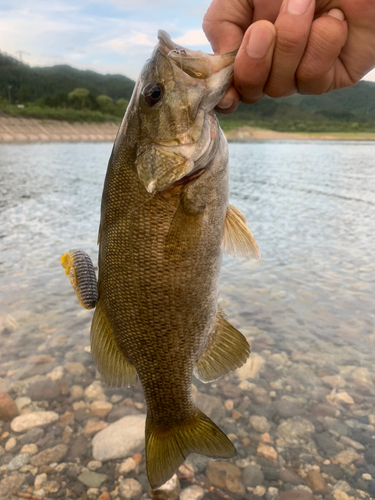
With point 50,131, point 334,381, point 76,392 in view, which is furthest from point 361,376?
point 50,131

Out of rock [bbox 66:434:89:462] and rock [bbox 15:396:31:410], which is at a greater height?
rock [bbox 66:434:89:462]

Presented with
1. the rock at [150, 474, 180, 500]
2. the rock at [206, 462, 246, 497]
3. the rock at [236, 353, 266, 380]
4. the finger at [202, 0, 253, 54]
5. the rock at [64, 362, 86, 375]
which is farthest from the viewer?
the rock at [64, 362, 86, 375]

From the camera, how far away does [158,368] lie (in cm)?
209

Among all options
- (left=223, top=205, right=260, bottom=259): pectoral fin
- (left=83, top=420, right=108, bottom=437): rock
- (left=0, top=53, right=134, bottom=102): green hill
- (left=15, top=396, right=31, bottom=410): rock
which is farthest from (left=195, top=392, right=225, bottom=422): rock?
(left=0, top=53, right=134, bottom=102): green hill

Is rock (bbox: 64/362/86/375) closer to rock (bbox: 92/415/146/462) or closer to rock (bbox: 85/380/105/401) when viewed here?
rock (bbox: 85/380/105/401)

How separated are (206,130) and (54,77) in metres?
137

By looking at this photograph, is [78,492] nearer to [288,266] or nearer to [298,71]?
[298,71]

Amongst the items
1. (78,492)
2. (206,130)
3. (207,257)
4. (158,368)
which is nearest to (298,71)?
(206,130)

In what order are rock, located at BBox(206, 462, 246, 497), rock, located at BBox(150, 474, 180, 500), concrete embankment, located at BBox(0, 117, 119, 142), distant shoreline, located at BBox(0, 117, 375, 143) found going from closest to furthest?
rock, located at BBox(150, 474, 180, 500) < rock, located at BBox(206, 462, 246, 497) < concrete embankment, located at BBox(0, 117, 119, 142) < distant shoreline, located at BBox(0, 117, 375, 143)

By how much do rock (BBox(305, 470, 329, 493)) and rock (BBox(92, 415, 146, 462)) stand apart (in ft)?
4.37

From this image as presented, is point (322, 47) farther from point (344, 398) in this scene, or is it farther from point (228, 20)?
point (344, 398)

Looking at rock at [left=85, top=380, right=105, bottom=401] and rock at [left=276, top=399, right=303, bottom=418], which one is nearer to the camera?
rock at [left=276, top=399, right=303, bottom=418]

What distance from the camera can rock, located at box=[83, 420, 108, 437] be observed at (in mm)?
3405

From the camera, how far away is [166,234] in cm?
190
